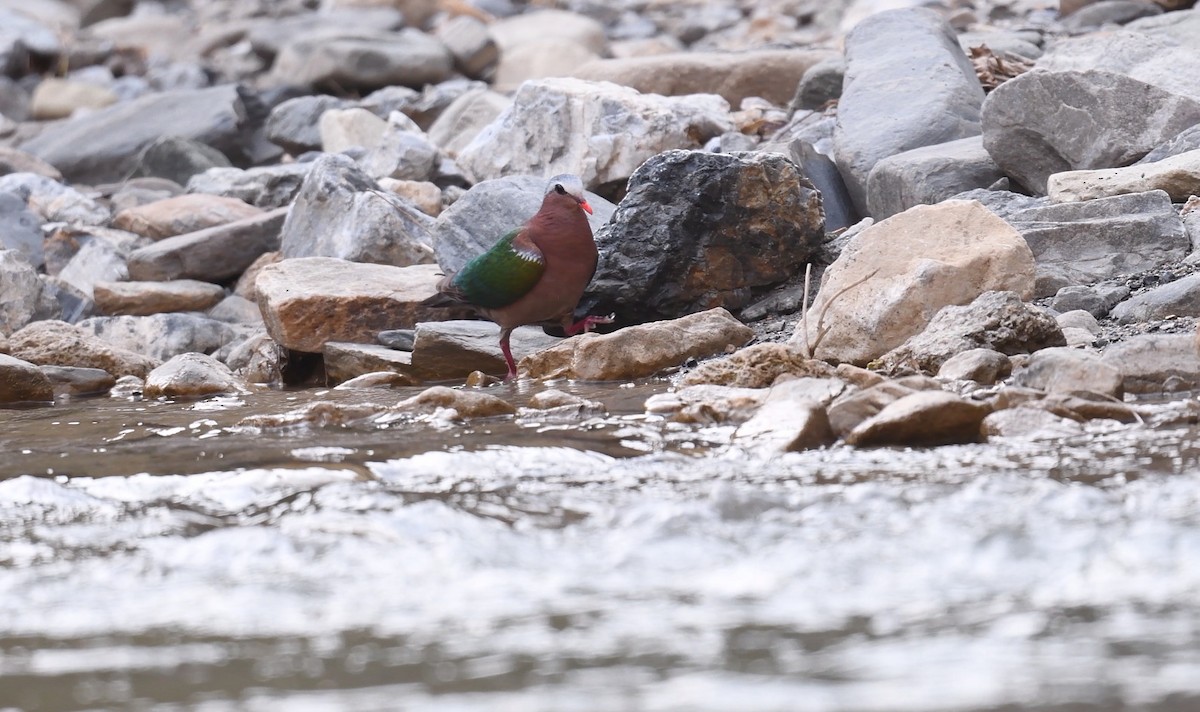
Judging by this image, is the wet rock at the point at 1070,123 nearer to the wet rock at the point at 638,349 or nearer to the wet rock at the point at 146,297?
the wet rock at the point at 638,349

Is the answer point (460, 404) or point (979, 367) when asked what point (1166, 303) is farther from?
point (460, 404)

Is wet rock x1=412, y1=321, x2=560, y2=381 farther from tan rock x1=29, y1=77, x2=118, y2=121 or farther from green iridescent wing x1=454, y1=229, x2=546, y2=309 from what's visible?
tan rock x1=29, y1=77, x2=118, y2=121

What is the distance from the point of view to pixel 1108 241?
4977mm

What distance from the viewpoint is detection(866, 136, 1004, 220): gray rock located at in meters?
5.88

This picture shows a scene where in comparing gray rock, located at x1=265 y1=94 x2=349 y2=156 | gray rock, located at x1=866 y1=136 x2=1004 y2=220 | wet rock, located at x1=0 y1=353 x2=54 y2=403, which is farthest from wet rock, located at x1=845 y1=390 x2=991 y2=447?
gray rock, located at x1=265 y1=94 x2=349 y2=156

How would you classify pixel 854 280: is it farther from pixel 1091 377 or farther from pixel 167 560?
pixel 167 560

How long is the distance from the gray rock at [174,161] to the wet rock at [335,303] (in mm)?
5266

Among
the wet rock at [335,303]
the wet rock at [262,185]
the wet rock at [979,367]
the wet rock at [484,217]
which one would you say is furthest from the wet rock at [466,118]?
the wet rock at [979,367]

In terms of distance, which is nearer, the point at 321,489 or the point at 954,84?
the point at 321,489

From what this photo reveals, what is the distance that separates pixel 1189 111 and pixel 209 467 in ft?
14.6

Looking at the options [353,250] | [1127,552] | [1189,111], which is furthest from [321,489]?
[1189,111]

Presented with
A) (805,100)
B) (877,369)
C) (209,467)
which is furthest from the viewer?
(805,100)

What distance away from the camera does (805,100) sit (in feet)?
28.3

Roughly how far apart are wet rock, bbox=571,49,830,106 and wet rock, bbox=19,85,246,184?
12.5 ft
